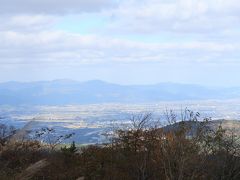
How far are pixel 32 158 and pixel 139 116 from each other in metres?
5.85

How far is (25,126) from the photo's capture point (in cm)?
316

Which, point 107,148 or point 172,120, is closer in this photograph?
point 172,120

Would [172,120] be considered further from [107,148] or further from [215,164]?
[107,148]

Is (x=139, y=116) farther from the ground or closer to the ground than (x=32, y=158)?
farther from the ground

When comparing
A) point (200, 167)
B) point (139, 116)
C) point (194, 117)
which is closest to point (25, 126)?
point (194, 117)

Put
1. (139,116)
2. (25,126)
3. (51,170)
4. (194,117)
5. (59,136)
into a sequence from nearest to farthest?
1. (25,126)
2. (194,117)
3. (51,170)
4. (139,116)
5. (59,136)

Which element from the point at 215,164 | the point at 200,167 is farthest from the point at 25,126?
the point at 215,164

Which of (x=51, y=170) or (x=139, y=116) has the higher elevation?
(x=139, y=116)

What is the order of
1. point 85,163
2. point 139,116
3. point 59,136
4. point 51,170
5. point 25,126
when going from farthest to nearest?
point 59,136 < point 139,116 < point 85,163 < point 51,170 < point 25,126

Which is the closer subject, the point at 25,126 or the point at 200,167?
the point at 25,126

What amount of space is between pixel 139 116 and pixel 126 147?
190cm

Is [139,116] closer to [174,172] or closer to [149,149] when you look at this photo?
[149,149]

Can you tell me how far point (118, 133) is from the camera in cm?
2609

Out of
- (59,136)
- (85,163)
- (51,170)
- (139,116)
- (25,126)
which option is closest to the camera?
(25,126)
